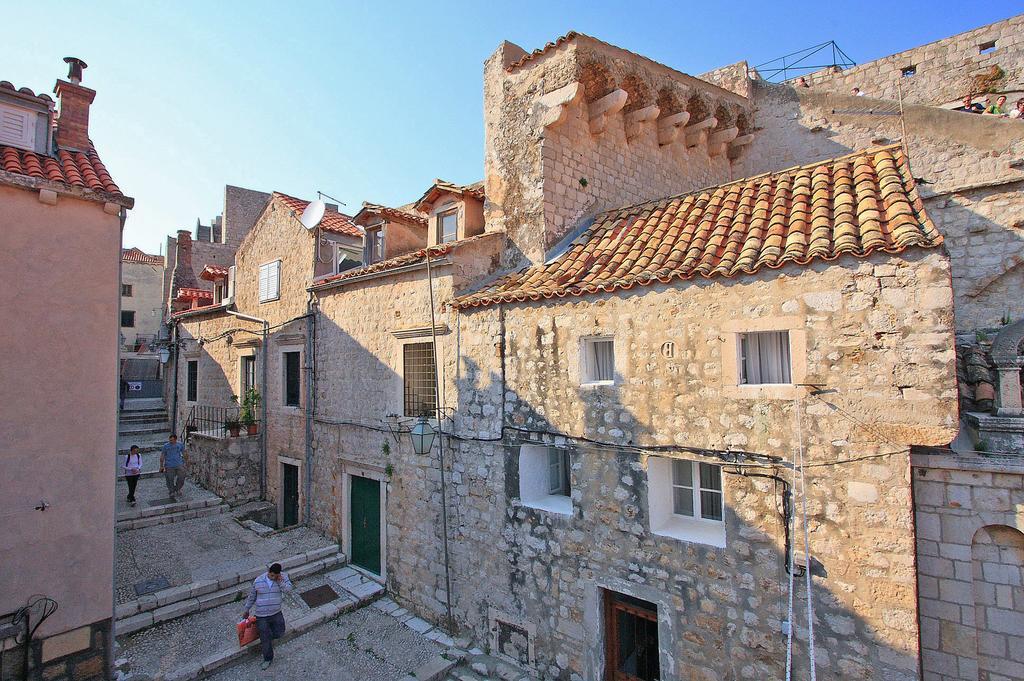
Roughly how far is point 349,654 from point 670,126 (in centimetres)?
1169

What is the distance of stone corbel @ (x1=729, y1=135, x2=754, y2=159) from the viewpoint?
12.6 metres

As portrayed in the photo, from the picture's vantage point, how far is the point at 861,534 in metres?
5.37

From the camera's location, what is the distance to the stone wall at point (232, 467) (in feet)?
46.2

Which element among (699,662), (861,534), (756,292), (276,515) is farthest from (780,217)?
(276,515)

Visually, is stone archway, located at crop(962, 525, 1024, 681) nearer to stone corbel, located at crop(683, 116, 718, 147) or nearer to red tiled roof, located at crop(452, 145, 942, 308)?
red tiled roof, located at crop(452, 145, 942, 308)

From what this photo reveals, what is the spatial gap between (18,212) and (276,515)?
958 centimetres

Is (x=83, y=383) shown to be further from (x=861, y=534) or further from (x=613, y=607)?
(x=861, y=534)

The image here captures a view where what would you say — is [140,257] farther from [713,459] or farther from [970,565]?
[970,565]

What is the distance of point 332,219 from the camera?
1391cm

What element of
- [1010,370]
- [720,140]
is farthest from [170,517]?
[720,140]

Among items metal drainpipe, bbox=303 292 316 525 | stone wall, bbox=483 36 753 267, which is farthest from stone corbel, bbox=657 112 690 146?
metal drainpipe, bbox=303 292 316 525

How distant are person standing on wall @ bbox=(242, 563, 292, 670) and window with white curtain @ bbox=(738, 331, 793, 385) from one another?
7577 mm

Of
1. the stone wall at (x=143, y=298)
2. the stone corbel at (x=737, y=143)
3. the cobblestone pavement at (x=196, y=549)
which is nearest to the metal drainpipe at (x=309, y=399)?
the cobblestone pavement at (x=196, y=549)

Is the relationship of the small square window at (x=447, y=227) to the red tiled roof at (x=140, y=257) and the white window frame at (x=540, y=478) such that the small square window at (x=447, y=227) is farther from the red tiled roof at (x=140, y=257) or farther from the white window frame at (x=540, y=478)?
the red tiled roof at (x=140, y=257)
